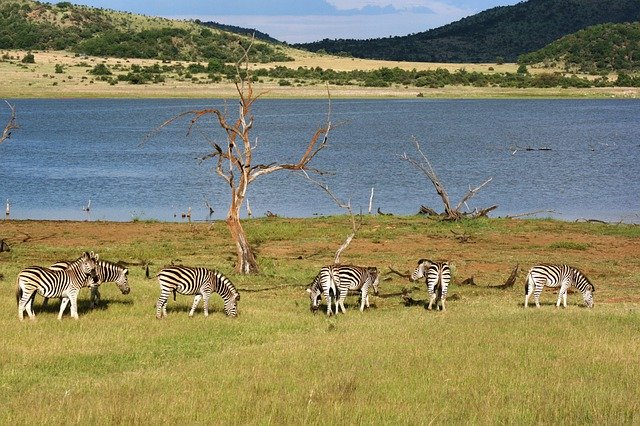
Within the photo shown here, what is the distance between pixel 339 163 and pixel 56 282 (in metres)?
48.6

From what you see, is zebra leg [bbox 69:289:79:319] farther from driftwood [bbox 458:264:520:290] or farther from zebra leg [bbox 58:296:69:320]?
driftwood [bbox 458:264:520:290]

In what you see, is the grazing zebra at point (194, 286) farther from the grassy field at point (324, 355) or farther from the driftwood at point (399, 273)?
the driftwood at point (399, 273)

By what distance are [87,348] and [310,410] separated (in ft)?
18.3

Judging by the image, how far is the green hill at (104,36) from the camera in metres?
170

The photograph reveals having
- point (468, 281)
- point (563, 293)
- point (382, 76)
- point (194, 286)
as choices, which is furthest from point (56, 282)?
point (382, 76)

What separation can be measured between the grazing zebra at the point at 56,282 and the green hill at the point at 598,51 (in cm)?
Result: 15367

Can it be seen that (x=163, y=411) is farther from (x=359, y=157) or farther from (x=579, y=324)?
(x=359, y=157)

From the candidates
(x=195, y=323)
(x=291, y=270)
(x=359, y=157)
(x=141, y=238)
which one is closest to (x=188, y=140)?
(x=359, y=157)

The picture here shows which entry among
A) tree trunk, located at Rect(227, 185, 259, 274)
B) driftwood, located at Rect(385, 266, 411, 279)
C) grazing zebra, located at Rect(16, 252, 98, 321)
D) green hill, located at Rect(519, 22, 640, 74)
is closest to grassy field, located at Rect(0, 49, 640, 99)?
green hill, located at Rect(519, 22, 640, 74)

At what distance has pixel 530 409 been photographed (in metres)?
12.4

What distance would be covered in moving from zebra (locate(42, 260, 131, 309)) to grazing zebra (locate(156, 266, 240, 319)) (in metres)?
1.29

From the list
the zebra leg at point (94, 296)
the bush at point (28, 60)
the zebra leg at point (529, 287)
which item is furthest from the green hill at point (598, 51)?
the zebra leg at point (94, 296)

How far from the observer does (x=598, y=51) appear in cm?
17200

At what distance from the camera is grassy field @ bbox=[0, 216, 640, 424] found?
12.2 meters
